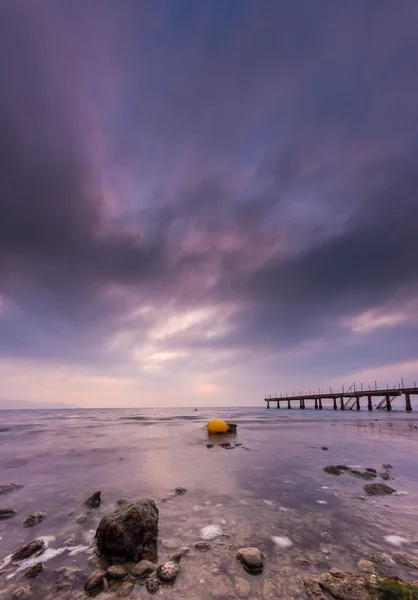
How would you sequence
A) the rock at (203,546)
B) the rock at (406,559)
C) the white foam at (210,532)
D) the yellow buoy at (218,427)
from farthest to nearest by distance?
the yellow buoy at (218,427) → the white foam at (210,532) → the rock at (203,546) → the rock at (406,559)

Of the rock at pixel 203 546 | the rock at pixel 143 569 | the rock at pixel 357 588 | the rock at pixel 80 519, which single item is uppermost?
the rock at pixel 357 588

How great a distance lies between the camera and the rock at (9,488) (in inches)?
348

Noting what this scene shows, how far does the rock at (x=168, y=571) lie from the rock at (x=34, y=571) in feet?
6.37

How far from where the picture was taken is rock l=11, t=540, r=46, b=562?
4939mm

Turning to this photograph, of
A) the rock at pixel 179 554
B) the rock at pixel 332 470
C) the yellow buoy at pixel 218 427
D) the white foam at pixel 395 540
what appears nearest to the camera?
the rock at pixel 179 554

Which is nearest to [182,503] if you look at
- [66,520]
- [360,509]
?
[66,520]

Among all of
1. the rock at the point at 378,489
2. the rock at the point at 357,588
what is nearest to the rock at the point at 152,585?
the rock at the point at 357,588

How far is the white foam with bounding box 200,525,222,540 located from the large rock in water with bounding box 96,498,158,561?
3.17 ft

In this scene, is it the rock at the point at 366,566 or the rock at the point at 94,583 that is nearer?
the rock at the point at 94,583

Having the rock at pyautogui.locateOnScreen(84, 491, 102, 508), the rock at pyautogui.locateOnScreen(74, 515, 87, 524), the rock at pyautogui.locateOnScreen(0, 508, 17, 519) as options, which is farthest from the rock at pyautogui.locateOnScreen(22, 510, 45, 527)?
the rock at pyautogui.locateOnScreen(84, 491, 102, 508)

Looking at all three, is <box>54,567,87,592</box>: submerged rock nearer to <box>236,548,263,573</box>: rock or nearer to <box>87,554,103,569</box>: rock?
<box>87,554,103,569</box>: rock

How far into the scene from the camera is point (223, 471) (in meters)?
→ 10.7

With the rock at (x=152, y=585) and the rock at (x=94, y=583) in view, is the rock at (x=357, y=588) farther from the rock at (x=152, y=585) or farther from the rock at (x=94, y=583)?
the rock at (x=94, y=583)

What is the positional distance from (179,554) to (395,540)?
4179 mm
